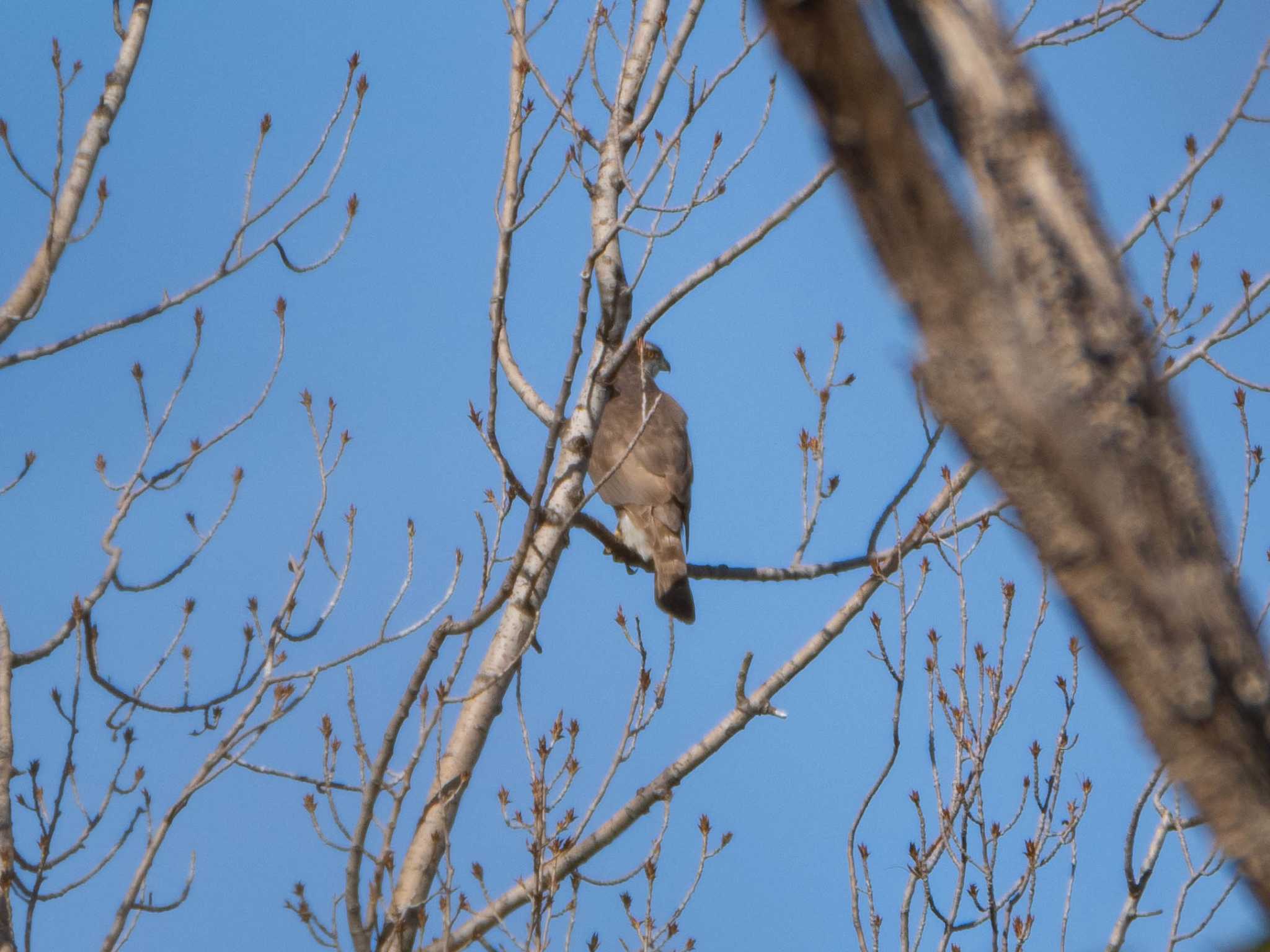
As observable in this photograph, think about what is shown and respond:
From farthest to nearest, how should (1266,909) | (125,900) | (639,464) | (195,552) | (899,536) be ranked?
(639,464) → (195,552) → (899,536) → (125,900) → (1266,909)

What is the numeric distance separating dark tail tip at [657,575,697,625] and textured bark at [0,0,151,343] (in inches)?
136

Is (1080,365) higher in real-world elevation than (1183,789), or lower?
higher

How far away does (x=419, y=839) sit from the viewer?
4406mm

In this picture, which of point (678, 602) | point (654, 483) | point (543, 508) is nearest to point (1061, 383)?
point (543, 508)

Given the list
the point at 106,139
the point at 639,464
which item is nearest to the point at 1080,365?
the point at 106,139

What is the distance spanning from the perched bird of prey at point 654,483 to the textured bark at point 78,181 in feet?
9.07

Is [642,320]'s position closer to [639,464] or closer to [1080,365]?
[639,464]

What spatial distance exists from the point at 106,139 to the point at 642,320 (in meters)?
2.64

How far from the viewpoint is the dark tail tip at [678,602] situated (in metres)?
7.16

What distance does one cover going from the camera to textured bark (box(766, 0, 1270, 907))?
3.25ft

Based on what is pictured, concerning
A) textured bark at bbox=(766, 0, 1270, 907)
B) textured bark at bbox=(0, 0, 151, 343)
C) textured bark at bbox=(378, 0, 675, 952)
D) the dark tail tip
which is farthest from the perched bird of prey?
textured bark at bbox=(766, 0, 1270, 907)

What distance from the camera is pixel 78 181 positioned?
546 centimetres

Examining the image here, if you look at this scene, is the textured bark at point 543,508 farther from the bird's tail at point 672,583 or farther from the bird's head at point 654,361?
the bird's head at point 654,361

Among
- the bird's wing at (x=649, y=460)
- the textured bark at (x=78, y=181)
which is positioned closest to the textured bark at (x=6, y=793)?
the textured bark at (x=78, y=181)
